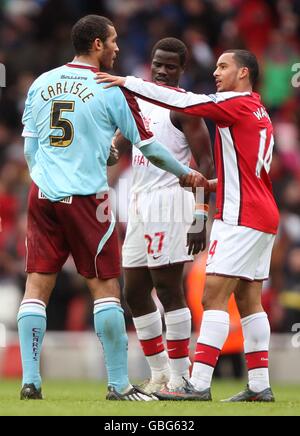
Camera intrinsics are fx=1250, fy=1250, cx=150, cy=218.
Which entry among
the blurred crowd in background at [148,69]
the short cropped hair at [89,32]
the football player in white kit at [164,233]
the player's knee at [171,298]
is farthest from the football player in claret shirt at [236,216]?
the blurred crowd in background at [148,69]

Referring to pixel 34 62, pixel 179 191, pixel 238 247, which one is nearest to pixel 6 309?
pixel 34 62

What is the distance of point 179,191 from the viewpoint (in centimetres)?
930

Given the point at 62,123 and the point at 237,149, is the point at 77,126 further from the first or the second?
the point at 237,149

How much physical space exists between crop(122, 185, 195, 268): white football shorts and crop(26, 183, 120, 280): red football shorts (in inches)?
33.4

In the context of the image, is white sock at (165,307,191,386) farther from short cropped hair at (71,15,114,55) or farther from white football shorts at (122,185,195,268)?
short cropped hair at (71,15,114,55)

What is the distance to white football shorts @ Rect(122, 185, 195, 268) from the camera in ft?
29.9

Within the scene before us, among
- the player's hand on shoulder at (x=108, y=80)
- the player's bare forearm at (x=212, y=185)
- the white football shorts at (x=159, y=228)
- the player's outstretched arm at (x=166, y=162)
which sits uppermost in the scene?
the player's hand on shoulder at (x=108, y=80)

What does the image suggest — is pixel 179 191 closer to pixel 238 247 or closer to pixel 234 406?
pixel 238 247

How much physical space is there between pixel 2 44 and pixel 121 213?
4.67 m

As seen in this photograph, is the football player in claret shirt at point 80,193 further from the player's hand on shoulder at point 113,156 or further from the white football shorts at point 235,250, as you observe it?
the player's hand on shoulder at point 113,156

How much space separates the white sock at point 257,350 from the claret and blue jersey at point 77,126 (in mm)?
Answer: 1408

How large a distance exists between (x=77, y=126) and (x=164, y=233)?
135 cm

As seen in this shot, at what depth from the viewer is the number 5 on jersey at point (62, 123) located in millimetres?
8180

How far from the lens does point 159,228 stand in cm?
919
